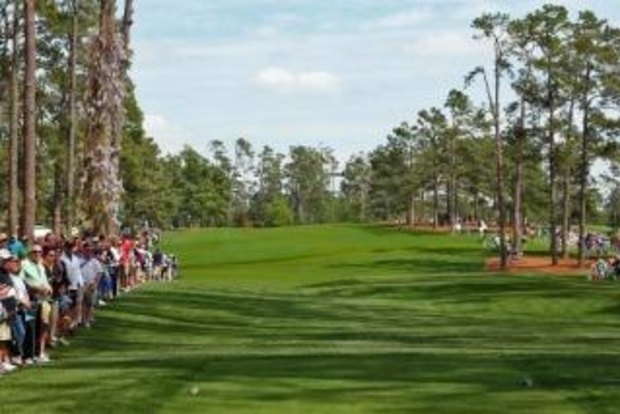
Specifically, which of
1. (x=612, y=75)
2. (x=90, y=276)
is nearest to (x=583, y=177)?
(x=612, y=75)

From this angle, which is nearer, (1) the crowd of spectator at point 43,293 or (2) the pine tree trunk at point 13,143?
(1) the crowd of spectator at point 43,293

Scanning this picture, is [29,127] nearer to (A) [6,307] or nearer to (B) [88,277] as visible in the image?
(B) [88,277]

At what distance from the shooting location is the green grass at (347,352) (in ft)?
46.0

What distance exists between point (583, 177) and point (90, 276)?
46287mm

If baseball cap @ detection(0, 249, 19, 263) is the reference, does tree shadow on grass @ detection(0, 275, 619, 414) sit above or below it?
below

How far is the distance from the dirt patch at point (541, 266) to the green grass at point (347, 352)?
45.9 ft

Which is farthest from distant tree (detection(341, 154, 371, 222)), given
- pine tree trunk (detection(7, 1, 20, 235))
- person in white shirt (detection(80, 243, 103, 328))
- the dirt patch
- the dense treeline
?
person in white shirt (detection(80, 243, 103, 328))

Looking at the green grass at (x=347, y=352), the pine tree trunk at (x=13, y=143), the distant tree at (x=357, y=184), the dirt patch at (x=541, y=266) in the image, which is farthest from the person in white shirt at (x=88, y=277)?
the distant tree at (x=357, y=184)

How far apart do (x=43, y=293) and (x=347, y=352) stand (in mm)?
5043

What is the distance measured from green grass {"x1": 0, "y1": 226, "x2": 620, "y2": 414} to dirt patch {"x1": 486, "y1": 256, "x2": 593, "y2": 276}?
1400cm

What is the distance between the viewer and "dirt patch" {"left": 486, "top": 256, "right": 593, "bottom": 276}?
61.6 m

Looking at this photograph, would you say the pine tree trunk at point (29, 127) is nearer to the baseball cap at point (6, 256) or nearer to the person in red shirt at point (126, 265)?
the person in red shirt at point (126, 265)

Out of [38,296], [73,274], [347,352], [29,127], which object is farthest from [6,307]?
[29,127]

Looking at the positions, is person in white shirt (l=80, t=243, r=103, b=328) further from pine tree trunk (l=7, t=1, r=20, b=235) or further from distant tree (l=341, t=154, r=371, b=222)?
distant tree (l=341, t=154, r=371, b=222)
